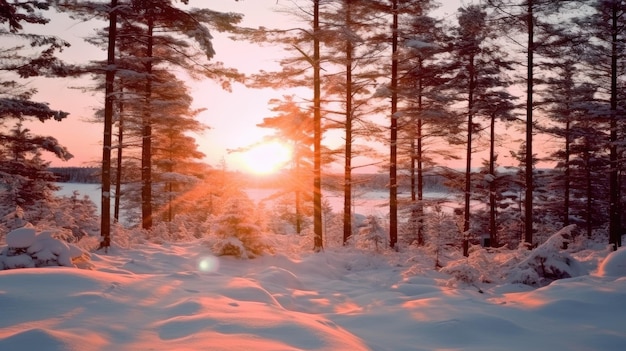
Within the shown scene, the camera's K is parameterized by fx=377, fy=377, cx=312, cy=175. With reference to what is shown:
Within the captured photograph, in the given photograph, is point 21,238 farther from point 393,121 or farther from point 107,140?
point 393,121

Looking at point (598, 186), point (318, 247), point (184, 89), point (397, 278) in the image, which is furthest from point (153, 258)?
point (598, 186)

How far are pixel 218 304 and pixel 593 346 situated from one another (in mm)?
4501

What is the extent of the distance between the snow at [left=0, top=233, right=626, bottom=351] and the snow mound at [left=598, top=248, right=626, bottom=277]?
2 cm

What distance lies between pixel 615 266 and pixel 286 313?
297 inches

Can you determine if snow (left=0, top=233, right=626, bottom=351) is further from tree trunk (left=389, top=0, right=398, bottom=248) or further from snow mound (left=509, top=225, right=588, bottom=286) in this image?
A: tree trunk (left=389, top=0, right=398, bottom=248)

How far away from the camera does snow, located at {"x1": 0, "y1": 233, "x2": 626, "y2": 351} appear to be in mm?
3324

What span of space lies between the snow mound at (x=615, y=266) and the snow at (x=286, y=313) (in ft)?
0.06

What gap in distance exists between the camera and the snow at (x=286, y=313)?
3324 millimetres

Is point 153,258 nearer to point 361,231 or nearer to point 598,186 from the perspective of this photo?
Answer: point 361,231

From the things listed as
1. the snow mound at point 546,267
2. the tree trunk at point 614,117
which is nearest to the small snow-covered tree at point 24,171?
the snow mound at point 546,267

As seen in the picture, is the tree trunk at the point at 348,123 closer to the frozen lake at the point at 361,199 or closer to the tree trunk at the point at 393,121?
the frozen lake at the point at 361,199

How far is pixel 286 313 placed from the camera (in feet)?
16.1

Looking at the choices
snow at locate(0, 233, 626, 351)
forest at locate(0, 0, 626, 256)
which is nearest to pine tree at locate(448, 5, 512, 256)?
forest at locate(0, 0, 626, 256)

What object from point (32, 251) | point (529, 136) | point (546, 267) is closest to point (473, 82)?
point (529, 136)
